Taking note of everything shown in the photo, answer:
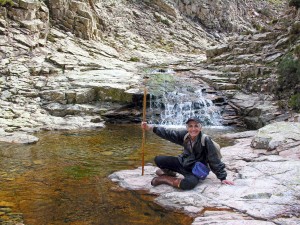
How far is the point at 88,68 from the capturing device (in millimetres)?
22531

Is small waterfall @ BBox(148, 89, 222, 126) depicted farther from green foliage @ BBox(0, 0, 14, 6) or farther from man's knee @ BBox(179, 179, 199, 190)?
green foliage @ BBox(0, 0, 14, 6)

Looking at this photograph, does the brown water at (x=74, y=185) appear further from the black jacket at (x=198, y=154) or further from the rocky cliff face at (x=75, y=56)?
the rocky cliff face at (x=75, y=56)

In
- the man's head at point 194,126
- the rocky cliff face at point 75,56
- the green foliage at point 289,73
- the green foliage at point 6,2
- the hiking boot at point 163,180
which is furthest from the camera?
the green foliage at point 6,2

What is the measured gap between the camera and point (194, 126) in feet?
20.9

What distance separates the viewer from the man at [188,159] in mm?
6402

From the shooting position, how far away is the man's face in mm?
6363

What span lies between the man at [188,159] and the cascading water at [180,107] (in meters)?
12.0

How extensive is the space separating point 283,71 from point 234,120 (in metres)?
3.75

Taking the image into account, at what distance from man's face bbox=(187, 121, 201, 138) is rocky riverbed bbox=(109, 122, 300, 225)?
3.56 feet

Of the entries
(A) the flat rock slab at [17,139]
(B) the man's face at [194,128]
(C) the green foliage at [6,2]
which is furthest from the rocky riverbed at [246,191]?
(C) the green foliage at [6,2]

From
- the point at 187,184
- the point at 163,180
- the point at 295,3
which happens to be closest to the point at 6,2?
the point at 295,3

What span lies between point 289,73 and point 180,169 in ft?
43.8

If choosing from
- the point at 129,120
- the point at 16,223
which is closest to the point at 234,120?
the point at 129,120

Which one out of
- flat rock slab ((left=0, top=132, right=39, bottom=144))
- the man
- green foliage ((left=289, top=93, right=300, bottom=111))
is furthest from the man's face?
green foliage ((left=289, top=93, right=300, bottom=111))
